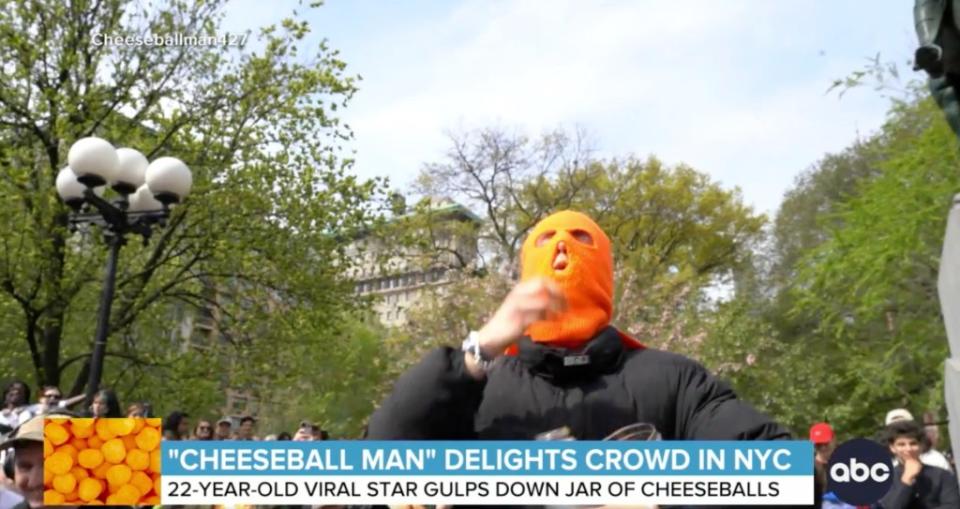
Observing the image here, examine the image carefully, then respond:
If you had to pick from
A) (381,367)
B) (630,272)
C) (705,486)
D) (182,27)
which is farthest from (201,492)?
(381,367)

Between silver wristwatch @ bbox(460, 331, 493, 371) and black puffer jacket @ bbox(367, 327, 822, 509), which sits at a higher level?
silver wristwatch @ bbox(460, 331, 493, 371)

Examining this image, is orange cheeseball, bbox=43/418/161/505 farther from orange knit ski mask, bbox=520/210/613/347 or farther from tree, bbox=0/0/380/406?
tree, bbox=0/0/380/406

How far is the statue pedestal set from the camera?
11.4 feet

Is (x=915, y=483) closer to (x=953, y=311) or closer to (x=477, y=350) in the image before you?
(x=953, y=311)

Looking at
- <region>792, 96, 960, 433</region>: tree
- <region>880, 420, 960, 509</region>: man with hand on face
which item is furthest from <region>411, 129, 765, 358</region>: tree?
<region>880, 420, 960, 509</region>: man with hand on face

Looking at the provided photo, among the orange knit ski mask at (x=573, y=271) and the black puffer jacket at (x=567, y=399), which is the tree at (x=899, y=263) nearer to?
the orange knit ski mask at (x=573, y=271)

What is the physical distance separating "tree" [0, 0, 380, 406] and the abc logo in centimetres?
1239

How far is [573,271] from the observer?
1850mm

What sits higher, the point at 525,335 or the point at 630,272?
the point at 630,272

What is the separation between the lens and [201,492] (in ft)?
6.09

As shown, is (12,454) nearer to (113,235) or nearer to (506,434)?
(506,434)

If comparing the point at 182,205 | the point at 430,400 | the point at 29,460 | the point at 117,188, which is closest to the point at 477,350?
the point at 430,400

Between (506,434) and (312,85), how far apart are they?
1493cm

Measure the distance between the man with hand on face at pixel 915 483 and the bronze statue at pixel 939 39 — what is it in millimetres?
1901
